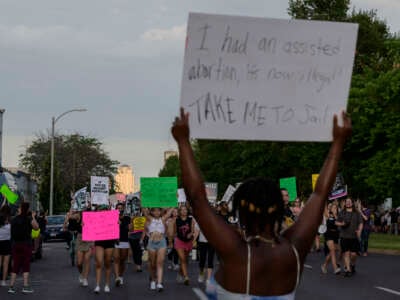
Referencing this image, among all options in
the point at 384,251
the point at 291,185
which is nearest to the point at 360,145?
the point at 384,251

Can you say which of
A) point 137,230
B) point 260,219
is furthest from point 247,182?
point 137,230

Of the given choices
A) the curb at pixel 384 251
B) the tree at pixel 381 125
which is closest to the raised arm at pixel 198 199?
the curb at pixel 384 251

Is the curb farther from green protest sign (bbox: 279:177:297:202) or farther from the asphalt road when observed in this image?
the asphalt road

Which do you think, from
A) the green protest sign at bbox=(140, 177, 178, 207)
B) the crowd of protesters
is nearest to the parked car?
the crowd of protesters

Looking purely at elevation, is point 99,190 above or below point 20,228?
above

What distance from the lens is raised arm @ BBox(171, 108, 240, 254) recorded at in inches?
156

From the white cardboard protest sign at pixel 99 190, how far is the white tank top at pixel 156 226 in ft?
32.5

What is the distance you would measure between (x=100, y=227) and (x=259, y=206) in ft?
49.4

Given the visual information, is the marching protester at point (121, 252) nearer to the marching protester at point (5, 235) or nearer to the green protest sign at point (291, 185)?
the marching protester at point (5, 235)

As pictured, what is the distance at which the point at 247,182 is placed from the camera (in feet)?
13.7

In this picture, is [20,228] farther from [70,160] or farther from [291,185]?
[70,160]

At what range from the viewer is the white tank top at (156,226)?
19.0 meters

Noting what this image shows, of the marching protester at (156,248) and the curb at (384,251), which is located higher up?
the marching protester at (156,248)

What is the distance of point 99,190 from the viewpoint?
29.7m
